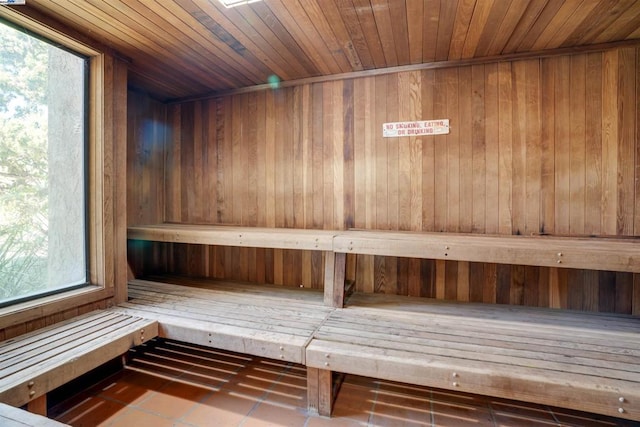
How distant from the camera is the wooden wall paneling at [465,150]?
2348 mm

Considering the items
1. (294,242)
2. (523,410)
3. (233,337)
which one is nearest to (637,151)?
(523,410)

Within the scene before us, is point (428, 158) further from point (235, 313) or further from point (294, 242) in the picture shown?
point (235, 313)

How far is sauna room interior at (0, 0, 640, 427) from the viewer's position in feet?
5.49

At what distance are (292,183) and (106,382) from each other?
7.17 ft

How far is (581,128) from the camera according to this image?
2.14 m

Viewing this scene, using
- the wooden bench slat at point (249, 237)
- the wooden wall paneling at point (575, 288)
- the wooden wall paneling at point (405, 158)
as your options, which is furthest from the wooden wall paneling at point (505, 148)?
the wooden bench slat at point (249, 237)

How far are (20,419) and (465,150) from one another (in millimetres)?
2991

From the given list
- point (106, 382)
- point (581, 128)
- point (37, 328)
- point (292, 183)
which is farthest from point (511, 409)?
point (37, 328)

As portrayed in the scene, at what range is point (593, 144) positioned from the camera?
2.12m

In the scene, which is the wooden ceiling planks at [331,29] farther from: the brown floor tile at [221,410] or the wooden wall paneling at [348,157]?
the brown floor tile at [221,410]

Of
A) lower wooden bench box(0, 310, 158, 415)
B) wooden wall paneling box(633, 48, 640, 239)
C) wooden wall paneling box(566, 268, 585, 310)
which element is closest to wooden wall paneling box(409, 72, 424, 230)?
wooden wall paneling box(566, 268, 585, 310)

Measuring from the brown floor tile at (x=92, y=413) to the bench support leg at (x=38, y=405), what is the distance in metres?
0.33

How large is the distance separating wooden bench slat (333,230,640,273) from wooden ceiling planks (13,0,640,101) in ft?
4.72

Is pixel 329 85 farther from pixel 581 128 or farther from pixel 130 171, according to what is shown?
pixel 130 171
